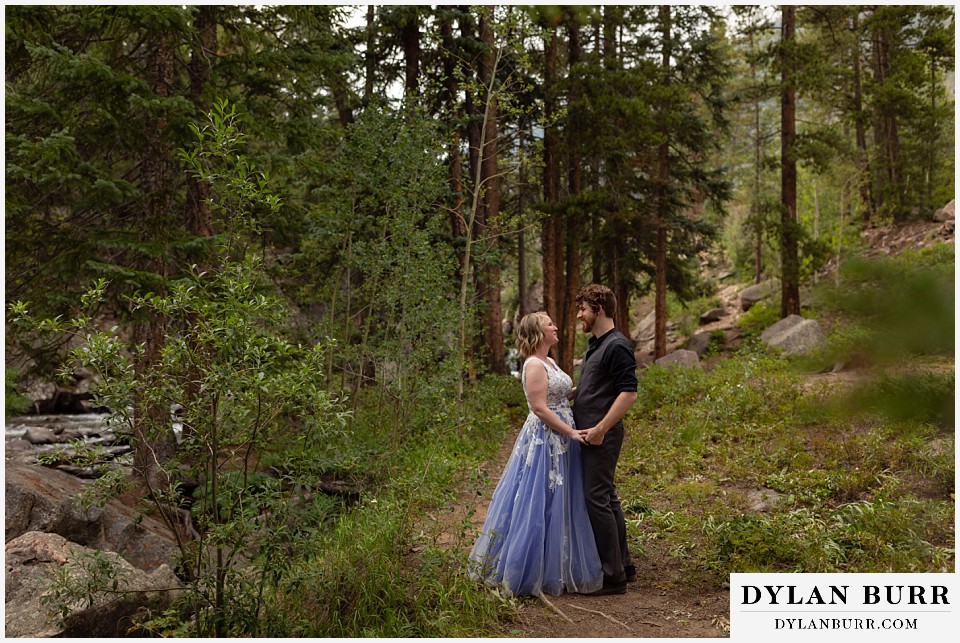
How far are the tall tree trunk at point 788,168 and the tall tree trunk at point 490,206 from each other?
770 centimetres

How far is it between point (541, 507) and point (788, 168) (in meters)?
15.9

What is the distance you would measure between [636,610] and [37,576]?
4.20 m

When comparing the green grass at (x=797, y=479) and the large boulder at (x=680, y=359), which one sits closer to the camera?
the green grass at (x=797, y=479)

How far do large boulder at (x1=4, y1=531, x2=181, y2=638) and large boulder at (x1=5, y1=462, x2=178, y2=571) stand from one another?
1443 millimetres

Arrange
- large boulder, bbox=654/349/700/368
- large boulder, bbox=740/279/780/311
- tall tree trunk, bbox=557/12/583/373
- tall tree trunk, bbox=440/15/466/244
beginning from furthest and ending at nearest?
1. large boulder, bbox=740/279/780/311
2. large boulder, bbox=654/349/700/368
3. tall tree trunk, bbox=557/12/583/373
4. tall tree trunk, bbox=440/15/466/244

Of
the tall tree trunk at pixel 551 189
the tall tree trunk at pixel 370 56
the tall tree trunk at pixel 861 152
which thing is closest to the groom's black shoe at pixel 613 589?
the tall tree trunk at pixel 551 189

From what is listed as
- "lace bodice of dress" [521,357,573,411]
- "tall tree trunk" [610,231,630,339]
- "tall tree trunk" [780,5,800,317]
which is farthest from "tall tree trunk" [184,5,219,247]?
"tall tree trunk" [780,5,800,317]

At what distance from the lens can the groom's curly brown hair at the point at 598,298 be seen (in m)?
4.75

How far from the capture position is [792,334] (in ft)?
51.5

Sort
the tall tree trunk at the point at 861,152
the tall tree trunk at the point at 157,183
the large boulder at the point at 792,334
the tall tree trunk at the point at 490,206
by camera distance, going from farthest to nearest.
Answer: the tall tree trunk at the point at 861,152, the large boulder at the point at 792,334, the tall tree trunk at the point at 490,206, the tall tree trunk at the point at 157,183

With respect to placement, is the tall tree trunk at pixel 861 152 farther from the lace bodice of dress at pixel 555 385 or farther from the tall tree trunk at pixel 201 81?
the lace bodice of dress at pixel 555 385

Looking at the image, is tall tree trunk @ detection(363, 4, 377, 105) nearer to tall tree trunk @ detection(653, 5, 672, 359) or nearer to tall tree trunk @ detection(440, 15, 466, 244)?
tall tree trunk @ detection(440, 15, 466, 244)

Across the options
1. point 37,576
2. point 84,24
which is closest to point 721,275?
point 84,24

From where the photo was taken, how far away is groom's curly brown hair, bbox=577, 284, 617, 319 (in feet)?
15.6
